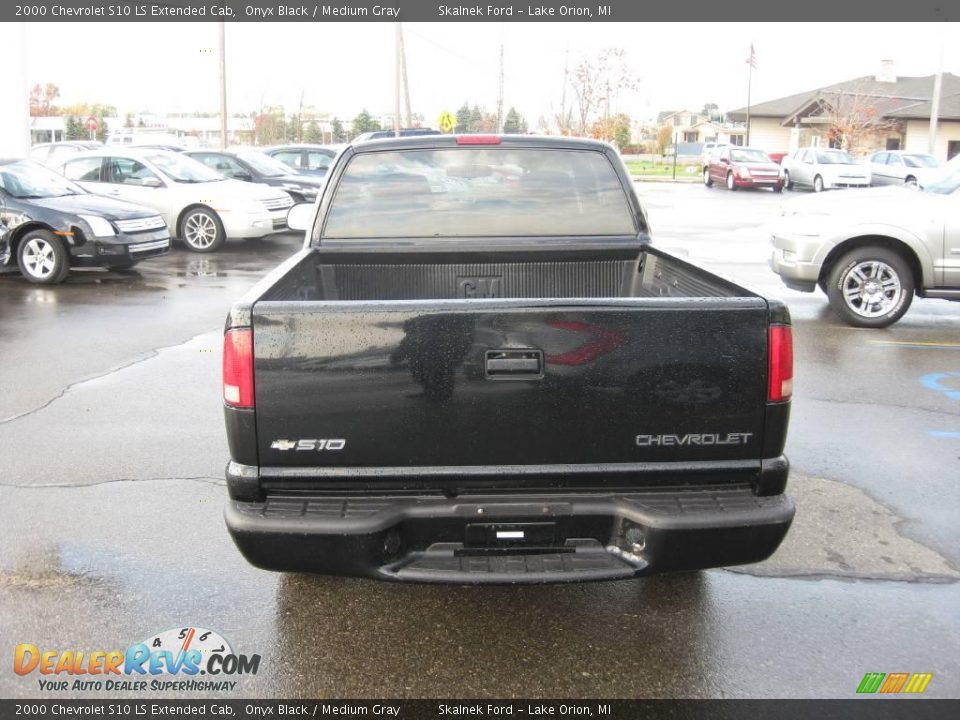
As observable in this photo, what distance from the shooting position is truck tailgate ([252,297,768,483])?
302cm

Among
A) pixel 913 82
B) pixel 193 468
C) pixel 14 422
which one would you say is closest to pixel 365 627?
pixel 193 468

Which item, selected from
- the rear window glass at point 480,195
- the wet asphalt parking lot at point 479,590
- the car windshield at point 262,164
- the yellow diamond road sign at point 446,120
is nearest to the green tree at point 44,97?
the yellow diamond road sign at point 446,120

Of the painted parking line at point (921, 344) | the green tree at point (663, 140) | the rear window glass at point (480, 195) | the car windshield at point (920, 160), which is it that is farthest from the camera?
the green tree at point (663, 140)

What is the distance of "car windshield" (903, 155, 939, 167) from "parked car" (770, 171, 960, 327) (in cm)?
2401

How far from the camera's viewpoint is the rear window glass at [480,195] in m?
4.71

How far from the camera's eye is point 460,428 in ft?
10.1

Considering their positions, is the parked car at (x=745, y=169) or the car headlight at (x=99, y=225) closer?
the car headlight at (x=99, y=225)

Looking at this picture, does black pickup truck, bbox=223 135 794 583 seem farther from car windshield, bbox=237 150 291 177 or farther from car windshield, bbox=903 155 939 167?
car windshield, bbox=903 155 939 167

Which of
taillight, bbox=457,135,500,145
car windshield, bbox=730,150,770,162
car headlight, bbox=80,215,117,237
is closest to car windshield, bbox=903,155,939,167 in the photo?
car windshield, bbox=730,150,770,162

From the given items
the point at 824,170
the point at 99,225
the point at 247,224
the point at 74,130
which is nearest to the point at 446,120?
the point at 824,170

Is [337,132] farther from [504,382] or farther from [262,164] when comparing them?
[504,382]

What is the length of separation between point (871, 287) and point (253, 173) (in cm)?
1265

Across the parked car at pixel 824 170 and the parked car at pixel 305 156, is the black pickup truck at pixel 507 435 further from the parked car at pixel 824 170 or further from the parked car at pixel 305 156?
the parked car at pixel 824 170

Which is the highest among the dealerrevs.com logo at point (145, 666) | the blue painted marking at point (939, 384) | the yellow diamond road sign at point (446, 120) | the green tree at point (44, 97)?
the green tree at point (44, 97)
